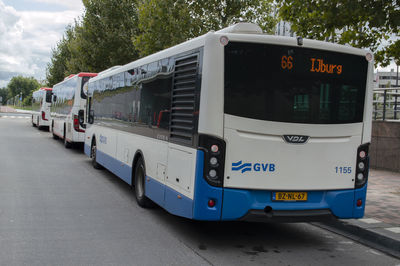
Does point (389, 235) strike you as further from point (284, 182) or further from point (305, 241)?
point (284, 182)

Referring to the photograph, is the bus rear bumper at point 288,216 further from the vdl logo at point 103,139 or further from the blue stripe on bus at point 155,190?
the vdl logo at point 103,139

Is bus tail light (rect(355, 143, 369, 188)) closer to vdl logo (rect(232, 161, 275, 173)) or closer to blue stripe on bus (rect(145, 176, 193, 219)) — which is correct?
vdl logo (rect(232, 161, 275, 173))

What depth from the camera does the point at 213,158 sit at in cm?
552

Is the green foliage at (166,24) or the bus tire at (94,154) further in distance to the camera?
the green foliage at (166,24)

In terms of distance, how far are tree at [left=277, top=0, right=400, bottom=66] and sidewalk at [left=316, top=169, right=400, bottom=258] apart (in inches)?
109

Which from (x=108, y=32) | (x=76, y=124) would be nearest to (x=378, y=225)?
(x=76, y=124)

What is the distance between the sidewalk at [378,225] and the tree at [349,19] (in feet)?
9.12

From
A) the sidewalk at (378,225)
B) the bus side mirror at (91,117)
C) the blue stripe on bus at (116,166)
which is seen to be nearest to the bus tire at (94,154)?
the blue stripe on bus at (116,166)

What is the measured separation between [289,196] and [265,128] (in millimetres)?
928

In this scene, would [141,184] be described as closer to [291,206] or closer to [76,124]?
[291,206]

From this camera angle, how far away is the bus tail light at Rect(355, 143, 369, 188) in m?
6.27

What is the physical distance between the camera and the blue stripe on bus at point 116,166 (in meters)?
9.05

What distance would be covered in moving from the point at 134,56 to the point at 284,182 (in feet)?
86.0

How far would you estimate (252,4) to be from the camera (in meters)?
19.2
